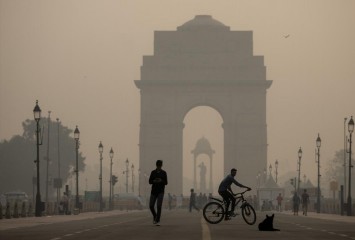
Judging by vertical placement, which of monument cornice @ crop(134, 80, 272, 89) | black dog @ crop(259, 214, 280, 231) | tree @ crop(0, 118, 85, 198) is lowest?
black dog @ crop(259, 214, 280, 231)

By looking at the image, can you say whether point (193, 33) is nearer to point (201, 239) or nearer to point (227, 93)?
point (227, 93)

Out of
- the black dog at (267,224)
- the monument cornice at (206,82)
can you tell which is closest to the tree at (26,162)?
the monument cornice at (206,82)

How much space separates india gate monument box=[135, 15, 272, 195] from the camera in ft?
458

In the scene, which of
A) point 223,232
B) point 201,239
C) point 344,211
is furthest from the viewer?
point 344,211

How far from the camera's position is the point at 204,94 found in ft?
459

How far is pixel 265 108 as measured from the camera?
142 m

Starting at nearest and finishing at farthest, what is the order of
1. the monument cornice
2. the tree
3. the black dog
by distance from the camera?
1. the black dog
2. the monument cornice
3. the tree

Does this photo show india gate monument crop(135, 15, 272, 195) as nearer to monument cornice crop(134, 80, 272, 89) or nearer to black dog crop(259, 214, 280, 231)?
monument cornice crop(134, 80, 272, 89)

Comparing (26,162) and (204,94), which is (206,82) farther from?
(26,162)

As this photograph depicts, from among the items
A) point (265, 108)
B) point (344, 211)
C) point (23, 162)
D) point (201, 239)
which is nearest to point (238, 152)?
point (265, 108)

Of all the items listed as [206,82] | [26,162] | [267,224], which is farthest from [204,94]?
[267,224]

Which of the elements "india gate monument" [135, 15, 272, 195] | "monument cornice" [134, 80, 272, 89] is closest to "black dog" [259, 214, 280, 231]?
"india gate monument" [135, 15, 272, 195]

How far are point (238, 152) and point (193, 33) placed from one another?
14.9 meters

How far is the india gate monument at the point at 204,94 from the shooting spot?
13975cm
